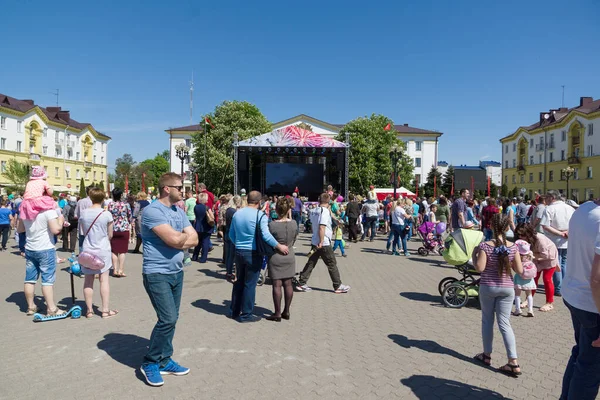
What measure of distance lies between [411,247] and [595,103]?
5720 centimetres

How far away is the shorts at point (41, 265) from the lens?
570 cm

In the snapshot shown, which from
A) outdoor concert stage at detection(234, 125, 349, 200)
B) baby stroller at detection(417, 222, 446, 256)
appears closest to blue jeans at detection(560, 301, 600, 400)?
baby stroller at detection(417, 222, 446, 256)

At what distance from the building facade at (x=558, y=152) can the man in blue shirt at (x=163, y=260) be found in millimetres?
48684

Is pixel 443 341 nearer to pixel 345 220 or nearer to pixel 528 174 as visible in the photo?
pixel 345 220

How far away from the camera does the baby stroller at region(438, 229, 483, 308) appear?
20.7ft

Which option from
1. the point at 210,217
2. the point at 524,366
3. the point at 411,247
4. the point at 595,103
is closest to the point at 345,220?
the point at 411,247

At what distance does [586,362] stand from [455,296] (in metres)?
4.04

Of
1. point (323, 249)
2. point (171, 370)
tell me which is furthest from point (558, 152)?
point (171, 370)

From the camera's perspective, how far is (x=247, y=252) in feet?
18.8

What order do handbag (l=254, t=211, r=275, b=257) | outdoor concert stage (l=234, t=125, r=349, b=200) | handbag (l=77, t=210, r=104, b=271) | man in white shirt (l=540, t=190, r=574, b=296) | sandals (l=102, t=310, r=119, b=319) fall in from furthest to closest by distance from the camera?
outdoor concert stage (l=234, t=125, r=349, b=200), man in white shirt (l=540, t=190, r=574, b=296), sandals (l=102, t=310, r=119, b=319), handbag (l=254, t=211, r=275, b=257), handbag (l=77, t=210, r=104, b=271)

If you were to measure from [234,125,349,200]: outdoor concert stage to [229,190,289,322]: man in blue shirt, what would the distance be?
64.1 ft

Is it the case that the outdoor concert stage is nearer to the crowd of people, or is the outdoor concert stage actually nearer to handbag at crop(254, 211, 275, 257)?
the crowd of people

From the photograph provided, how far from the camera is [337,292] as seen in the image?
776 centimetres

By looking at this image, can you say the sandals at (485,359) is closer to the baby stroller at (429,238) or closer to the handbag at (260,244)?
the handbag at (260,244)
